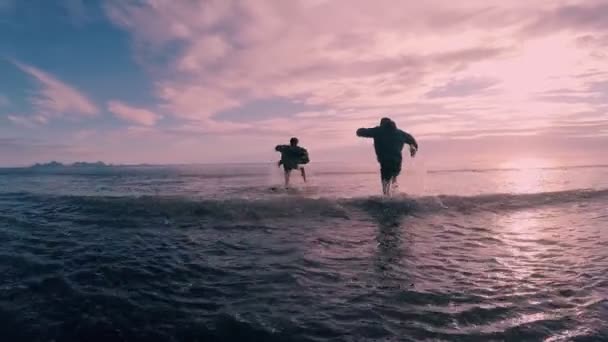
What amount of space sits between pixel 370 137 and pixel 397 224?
243 inches

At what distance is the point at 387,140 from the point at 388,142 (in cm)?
11

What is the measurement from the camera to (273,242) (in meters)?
9.80

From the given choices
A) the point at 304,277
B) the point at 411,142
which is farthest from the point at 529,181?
the point at 304,277

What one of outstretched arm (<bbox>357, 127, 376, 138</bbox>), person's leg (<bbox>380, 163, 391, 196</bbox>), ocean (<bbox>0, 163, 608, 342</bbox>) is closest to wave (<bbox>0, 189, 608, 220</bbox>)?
ocean (<bbox>0, 163, 608, 342</bbox>)

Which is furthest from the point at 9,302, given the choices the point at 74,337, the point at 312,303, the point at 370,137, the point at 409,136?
the point at 409,136

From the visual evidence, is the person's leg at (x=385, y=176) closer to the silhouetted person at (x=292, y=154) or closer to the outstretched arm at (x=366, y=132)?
the outstretched arm at (x=366, y=132)

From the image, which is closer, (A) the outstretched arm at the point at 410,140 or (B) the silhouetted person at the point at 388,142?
(B) the silhouetted person at the point at 388,142

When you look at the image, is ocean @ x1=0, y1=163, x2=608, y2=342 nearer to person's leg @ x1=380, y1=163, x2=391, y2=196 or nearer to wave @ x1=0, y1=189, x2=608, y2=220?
wave @ x1=0, y1=189, x2=608, y2=220

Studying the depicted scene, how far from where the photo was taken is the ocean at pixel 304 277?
4719 millimetres

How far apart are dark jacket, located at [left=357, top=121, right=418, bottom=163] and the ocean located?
4.27 metres

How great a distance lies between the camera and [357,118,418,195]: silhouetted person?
17.0 m

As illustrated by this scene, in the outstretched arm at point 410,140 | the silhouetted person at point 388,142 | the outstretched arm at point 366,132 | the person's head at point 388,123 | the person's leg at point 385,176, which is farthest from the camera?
the outstretched arm at point 410,140

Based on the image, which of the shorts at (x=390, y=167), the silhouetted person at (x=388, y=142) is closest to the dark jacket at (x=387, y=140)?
the silhouetted person at (x=388, y=142)

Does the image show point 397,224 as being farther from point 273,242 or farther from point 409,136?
point 409,136
